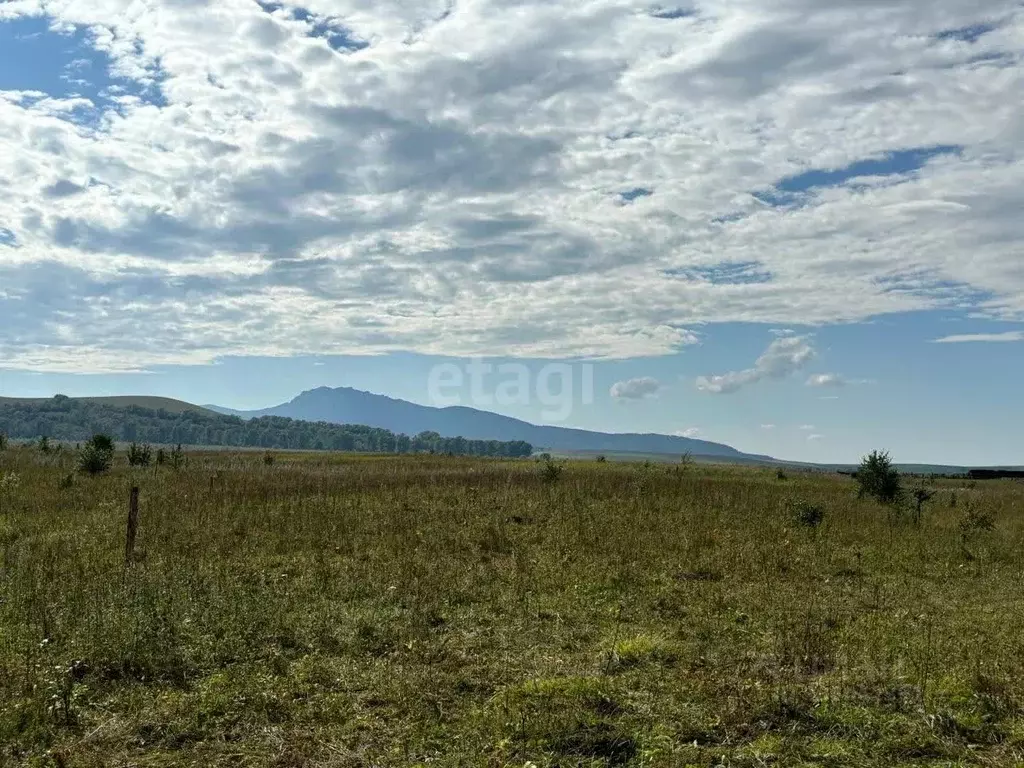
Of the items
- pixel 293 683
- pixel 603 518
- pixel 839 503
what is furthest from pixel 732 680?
pixel 839 503

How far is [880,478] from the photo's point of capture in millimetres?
28219

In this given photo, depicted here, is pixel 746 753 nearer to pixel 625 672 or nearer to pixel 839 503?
pixel 625 672

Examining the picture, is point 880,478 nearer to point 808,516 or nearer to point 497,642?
point 808,516

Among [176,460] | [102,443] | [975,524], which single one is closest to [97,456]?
[102,443]

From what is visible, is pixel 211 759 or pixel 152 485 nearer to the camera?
pixel 211 759

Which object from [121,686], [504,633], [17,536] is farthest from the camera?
[17,536]

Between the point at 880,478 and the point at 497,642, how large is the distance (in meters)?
23.3

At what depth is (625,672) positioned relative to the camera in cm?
830

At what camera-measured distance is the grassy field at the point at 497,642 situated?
254 inches

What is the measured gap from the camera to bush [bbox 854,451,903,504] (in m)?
28.1

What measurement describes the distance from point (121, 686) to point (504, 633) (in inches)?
172

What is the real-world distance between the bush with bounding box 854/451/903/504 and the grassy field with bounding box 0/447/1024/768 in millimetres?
8791

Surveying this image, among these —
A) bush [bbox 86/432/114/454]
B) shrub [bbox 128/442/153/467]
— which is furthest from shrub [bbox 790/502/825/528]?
shrub [bbox 128/442/153/467]

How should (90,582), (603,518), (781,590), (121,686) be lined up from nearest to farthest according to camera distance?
(121,686)
(90,582)
(781,590)
(603,518)
